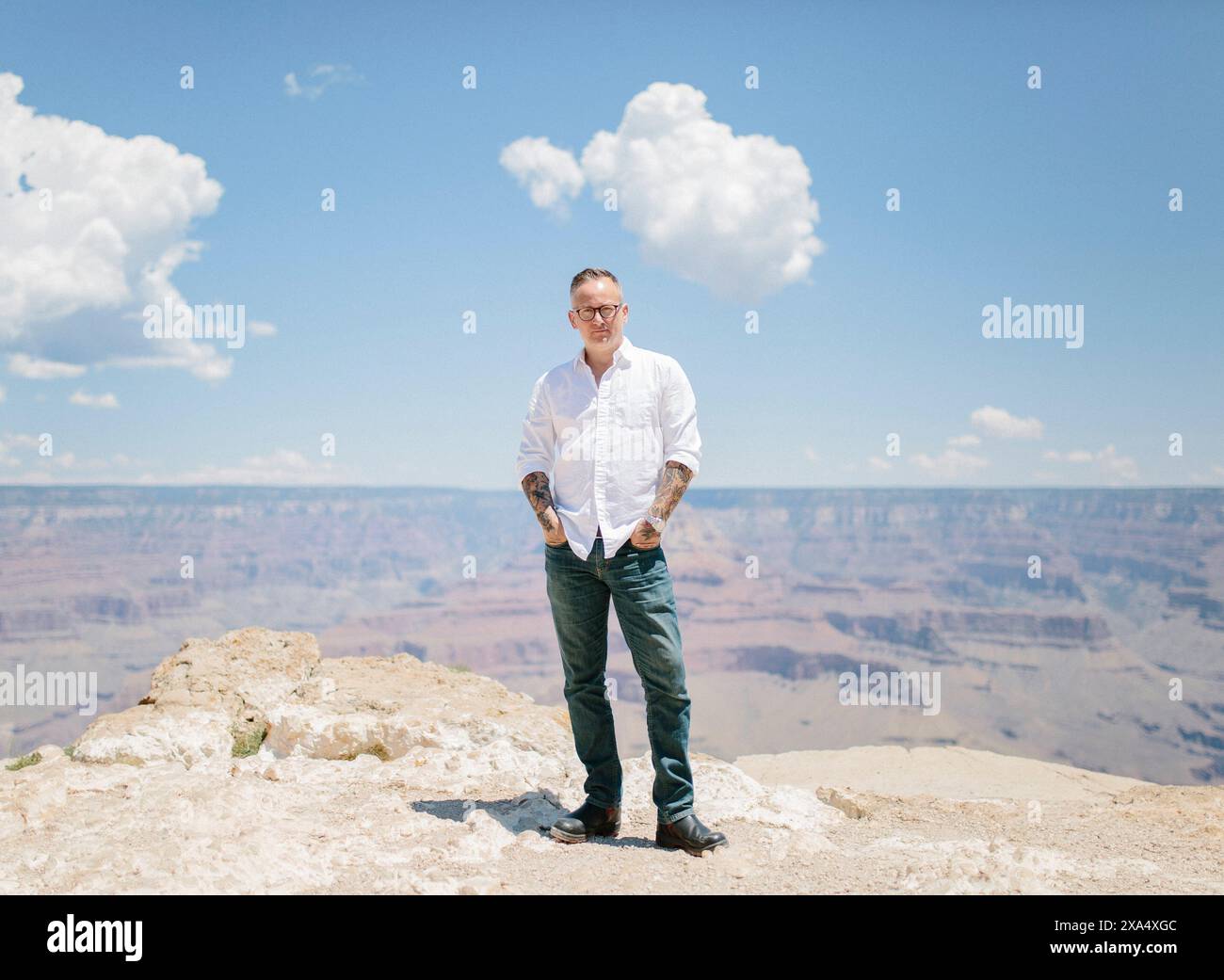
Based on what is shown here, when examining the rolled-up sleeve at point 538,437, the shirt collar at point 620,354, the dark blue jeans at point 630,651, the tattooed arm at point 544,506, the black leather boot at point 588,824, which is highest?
the shirt collar at point 620,354

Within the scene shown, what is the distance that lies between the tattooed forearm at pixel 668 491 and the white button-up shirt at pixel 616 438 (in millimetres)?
30

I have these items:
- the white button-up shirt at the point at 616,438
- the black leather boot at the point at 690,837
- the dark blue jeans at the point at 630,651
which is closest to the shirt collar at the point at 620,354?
the white button-up shirt at the point at 616,438

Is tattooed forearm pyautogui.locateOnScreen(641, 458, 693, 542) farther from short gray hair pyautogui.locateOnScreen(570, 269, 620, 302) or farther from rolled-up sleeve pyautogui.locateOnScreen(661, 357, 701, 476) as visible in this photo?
short gray hair pyautogui.locateOnScreen(570, 269, 620, 302)

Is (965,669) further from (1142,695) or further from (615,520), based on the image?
(615,520)

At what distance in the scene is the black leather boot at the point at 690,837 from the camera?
3840mm

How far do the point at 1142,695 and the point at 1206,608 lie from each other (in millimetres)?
29484

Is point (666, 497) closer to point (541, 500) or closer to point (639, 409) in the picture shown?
point (639, 409)

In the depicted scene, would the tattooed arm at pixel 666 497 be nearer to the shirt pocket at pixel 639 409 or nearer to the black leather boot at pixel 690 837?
the shirt pocket at pixel 639 409

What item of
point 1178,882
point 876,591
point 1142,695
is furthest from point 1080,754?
point 1178,882

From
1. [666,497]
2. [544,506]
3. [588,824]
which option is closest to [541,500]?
[544,506]

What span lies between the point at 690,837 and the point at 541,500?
1607 mm

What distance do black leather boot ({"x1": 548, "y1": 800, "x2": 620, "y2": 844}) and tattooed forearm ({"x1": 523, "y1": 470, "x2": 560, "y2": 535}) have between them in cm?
135

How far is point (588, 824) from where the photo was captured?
13.5 feet

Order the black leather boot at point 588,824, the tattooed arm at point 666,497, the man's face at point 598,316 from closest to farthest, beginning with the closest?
1. the tattooed arm at point 666,497
2. the man's face at point 598,316
3. the black leather boot at point 588,824
